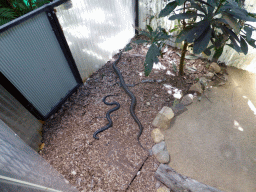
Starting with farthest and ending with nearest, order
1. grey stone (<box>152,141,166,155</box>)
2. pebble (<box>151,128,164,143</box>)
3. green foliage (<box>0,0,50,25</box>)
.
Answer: green foliage (<box>0,0,50,25</box>) < pebble (<box>151,128,164,143</box>) < grey stone (<box>152,141,166,155</box>)

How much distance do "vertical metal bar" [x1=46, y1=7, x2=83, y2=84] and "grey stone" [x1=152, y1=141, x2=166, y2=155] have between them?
7.30 feet

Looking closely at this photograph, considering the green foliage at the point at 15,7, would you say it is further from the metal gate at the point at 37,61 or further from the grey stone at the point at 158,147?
the grey stone at the point at 158,147

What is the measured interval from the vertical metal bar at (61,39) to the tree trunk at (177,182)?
8.21 ft

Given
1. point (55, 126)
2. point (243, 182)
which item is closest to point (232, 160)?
point (243, 182)

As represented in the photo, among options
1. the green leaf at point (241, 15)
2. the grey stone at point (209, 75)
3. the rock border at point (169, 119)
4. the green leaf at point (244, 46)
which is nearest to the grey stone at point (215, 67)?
the rock border at point (169, 119)

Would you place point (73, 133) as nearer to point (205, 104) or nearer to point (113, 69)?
point (113, 69)

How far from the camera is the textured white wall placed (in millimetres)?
2883

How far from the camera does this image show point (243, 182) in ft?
6.78

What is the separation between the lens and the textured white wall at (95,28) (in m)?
2.88

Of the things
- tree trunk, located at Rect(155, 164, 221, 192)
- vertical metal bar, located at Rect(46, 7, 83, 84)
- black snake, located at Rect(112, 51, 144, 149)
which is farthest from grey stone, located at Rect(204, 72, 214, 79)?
vertical metal bar, located at Rect(46, 7, 83, 84)

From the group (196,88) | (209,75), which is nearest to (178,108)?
(196,88)

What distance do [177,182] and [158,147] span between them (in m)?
0.60

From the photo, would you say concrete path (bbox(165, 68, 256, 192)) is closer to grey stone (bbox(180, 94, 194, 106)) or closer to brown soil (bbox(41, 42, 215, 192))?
grey stone (bbox(180, 94, 194, 106))

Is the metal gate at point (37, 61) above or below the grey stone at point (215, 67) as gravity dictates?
above
